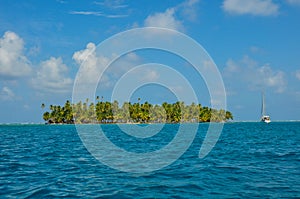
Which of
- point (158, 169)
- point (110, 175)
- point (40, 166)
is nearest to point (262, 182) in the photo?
point (158, 169)

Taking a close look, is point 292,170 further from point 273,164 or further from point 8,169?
point 8,169

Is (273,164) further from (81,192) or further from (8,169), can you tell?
(8,169)

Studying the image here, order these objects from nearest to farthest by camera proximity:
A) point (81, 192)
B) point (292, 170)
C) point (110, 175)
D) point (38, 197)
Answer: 1. point (38, 197)
2. point (81, 192)
3. point (110, 175)
4. point (292, 170)

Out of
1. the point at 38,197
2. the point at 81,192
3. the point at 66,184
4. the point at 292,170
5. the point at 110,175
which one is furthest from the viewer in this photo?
the point at 292,170

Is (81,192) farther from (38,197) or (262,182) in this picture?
(262,182)

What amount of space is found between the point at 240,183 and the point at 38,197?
10299 millimetres

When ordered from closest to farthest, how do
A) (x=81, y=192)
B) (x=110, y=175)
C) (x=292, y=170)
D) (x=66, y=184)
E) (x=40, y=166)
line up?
(x=81, y=192), (x=66, y=184), (x=110, y=175), (x=292, y=170), (x=40, y=166)

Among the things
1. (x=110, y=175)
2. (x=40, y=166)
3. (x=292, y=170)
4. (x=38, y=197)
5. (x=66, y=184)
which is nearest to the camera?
(x=38, y=197)

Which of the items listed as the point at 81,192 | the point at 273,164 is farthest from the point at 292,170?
the point at 81,192

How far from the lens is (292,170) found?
2109 centimetres

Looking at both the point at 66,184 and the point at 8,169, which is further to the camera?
the point at 8,169

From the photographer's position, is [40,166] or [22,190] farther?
[40,166]

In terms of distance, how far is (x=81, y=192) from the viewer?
15.1 m

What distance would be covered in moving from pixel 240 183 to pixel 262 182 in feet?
4.14
